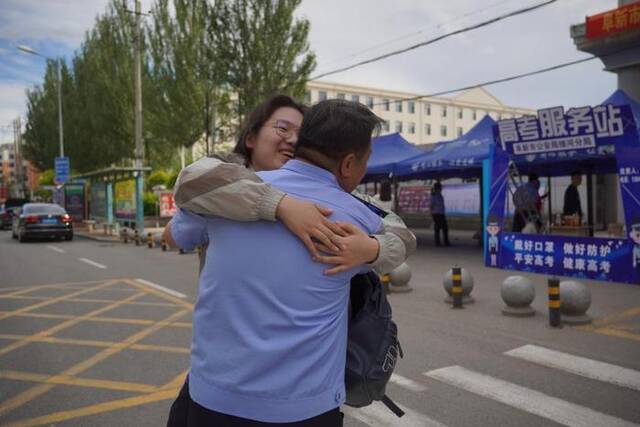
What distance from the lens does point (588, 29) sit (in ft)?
52.6

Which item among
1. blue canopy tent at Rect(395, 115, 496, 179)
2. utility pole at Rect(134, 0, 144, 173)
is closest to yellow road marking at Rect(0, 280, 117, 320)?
blue canopy tent at Rect(395, 115, 496, 179)

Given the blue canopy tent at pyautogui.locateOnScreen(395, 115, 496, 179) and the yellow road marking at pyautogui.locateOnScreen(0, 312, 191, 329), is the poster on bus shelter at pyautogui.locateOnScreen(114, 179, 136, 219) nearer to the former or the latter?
the blue canopy tent at pyautogui.locateOnScreen(395, 115, 496, 179)

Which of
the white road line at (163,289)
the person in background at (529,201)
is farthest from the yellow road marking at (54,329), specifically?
the person in background at (529,201)

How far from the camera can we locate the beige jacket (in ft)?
4.50

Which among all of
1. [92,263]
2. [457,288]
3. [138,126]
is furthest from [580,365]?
[138,126]

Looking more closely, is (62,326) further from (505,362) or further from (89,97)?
(89,97)

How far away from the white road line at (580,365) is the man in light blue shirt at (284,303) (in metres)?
3.99

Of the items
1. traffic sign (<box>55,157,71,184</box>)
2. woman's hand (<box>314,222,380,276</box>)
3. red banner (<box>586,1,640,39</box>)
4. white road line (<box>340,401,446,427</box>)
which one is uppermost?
red banner (<box>586,1,640,39</box>)

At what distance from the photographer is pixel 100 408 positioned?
3.97 meters

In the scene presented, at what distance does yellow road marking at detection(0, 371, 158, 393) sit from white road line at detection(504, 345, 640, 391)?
344 centimetres

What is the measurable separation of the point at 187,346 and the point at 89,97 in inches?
1428

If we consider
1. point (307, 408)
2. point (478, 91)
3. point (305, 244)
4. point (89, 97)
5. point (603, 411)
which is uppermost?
point (478, 91)

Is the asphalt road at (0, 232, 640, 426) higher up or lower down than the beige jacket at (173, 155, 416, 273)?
lower down

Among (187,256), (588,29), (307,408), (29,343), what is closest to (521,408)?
(307,408)
